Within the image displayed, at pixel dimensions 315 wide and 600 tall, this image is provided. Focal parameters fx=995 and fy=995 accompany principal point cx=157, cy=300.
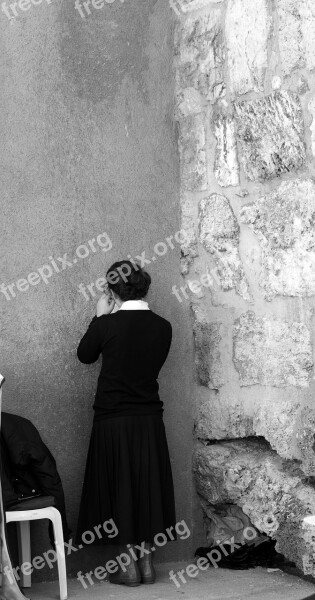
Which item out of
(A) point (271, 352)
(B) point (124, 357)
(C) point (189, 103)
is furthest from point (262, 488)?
(C) point (189, 103)

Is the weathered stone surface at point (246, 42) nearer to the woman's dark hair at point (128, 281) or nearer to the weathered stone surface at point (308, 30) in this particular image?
the weathered stone surface at point (308, 30)

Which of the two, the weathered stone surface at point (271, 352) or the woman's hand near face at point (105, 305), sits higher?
the woman's hand near face at point (105, 305)

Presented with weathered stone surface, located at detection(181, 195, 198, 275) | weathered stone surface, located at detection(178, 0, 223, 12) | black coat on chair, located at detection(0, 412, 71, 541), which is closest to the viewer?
black coat on chair, located at detection(0, 412, 71, 541)

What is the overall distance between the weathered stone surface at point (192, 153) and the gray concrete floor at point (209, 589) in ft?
5.96

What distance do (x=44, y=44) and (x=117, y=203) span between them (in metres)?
0.79

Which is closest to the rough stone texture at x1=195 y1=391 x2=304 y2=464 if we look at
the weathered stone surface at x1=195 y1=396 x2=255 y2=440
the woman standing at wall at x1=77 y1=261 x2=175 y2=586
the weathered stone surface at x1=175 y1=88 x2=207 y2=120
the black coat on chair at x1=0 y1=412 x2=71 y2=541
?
the weathered stone surface at x1=195 y1=396 x2=255 y2=440

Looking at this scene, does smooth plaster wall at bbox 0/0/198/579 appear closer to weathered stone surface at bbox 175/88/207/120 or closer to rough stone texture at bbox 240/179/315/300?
weathered stone surface at bbox 175/88/207/120

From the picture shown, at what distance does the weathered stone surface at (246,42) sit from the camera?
439 cm

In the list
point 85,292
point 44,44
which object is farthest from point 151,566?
point 44,44

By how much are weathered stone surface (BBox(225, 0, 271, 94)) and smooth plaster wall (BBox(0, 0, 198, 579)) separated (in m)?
0.42

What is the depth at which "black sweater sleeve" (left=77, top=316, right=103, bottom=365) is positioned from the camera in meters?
4.25

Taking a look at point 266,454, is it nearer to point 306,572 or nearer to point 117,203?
point 306,572

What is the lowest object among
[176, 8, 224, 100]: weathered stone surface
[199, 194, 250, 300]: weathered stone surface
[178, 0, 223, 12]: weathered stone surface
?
[199, 194, 250, 300]: weathered stone surface

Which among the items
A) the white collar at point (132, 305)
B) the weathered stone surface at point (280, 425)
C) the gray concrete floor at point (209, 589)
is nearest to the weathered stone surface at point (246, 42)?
the white collar at point (132, 305)
